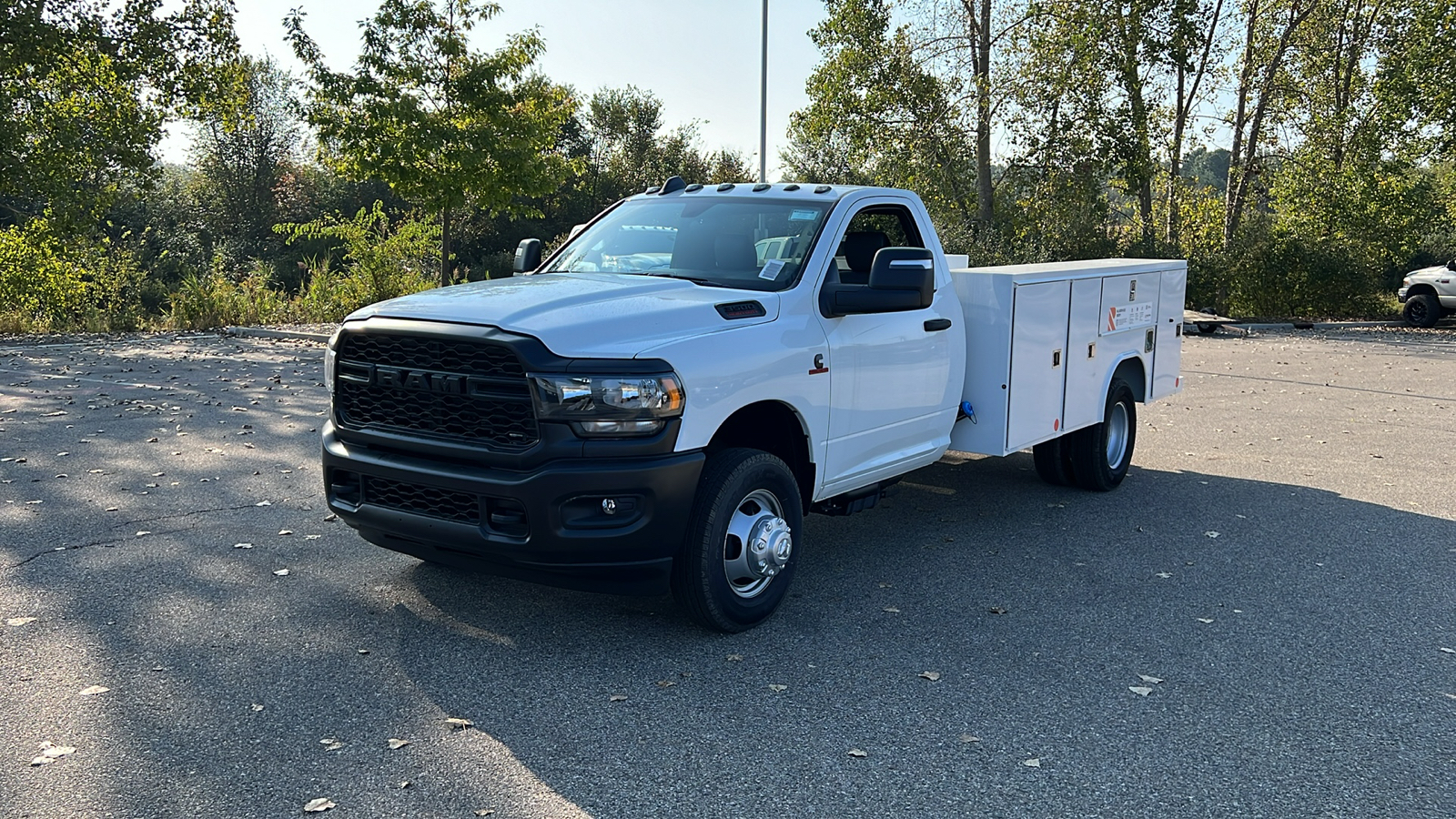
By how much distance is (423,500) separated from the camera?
181 inches

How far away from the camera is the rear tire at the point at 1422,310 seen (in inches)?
932

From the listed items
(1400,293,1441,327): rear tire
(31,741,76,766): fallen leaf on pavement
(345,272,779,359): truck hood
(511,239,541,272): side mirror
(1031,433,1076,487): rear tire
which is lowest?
(31,741,76,766): fallen leaf on pavement

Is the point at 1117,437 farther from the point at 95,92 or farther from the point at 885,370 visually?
the point at 95,92

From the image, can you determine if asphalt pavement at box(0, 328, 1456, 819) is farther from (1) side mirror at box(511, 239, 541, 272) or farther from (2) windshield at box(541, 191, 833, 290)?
(1) side mirror at box(511, 239, 541, 272)

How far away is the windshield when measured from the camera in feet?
17.8

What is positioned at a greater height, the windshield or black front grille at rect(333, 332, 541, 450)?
the windshield

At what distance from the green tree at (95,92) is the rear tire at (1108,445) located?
18.5 metres

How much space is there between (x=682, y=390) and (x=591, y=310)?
1.81ft

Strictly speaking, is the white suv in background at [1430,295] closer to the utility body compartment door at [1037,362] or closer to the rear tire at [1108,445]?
the rear tire at [1108,445]

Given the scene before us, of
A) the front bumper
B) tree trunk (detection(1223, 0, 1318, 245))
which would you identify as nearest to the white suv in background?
tree trunk (detection(1223, 0, 1318, 245))

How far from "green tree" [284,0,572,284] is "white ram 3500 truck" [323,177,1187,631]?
13.0m

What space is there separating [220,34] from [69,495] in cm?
1688

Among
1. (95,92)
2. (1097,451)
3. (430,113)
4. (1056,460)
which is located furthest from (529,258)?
(95,92)

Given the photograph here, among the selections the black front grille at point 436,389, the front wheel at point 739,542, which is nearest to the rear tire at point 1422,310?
the front wheel at point 739,542
